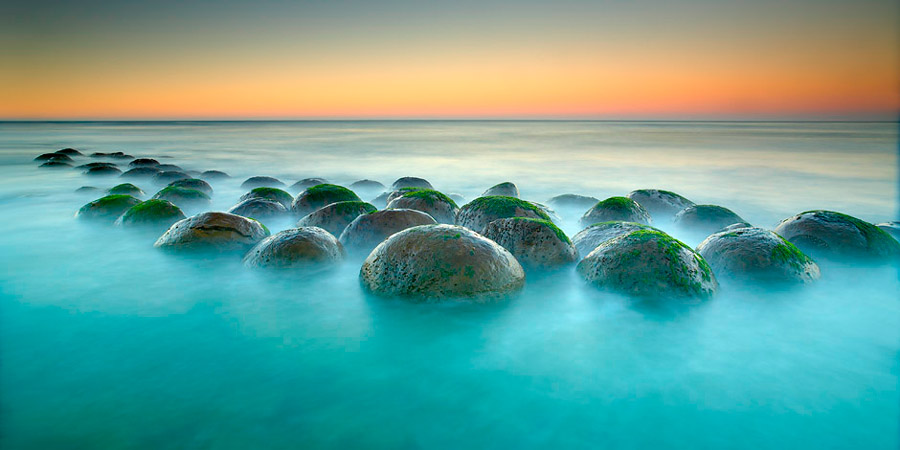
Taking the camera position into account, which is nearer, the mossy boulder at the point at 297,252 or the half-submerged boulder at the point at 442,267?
the half-submerged boulder at the point at 442,267

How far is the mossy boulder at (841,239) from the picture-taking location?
5.29 metres

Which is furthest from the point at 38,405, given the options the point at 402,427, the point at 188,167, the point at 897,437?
the point at 188,167

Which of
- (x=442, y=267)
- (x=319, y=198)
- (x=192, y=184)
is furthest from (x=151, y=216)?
(x=442, y=267)

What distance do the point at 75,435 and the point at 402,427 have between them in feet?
5.72

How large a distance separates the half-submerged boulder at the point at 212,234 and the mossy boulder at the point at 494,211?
8.61ft

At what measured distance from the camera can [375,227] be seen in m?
5.58

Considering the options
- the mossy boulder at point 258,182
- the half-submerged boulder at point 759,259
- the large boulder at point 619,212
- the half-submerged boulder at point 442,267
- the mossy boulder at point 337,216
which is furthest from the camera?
the mossy boulder at point 258,182

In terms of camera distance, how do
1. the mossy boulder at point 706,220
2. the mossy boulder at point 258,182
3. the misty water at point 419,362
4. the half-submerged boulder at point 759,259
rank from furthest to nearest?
the mossy boulder at point 258,182 < the mossy boulder at point 706,220 < the half-submerged boulder at point 759,259 < the misty water at point 419,362

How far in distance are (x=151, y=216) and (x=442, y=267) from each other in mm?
4944

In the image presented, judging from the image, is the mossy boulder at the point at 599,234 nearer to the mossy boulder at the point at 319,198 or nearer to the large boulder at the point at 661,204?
the large boulder at the point at 661,204

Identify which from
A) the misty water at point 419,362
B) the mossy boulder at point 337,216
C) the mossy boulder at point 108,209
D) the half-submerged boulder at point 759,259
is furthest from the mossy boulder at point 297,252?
the half-submerged boulder at point 759,259

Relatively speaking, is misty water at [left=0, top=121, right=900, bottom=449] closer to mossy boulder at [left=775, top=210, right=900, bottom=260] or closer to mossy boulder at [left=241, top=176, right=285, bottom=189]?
mossy boulder at [left=775, top=210, right=900, bottom=260]

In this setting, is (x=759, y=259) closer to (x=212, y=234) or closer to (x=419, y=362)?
(x=419, y=362)

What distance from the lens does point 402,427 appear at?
2740mm
